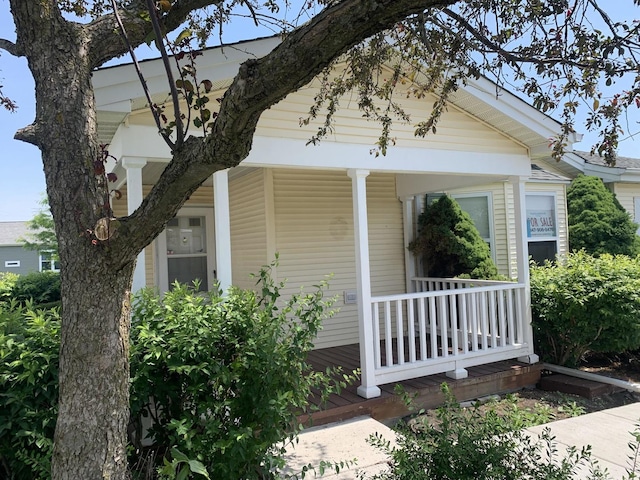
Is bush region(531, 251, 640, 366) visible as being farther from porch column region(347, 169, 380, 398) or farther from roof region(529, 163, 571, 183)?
roof region(529, 163, 571, 183)

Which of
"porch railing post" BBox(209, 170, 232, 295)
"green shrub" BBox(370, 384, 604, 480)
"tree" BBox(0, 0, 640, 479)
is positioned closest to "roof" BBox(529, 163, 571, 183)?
"porch railing post" BBox(209, 170, 232, 295)

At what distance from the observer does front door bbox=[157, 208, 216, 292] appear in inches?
292

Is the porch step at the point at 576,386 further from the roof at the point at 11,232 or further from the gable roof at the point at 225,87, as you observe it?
Result: the roof at the point at 11,232

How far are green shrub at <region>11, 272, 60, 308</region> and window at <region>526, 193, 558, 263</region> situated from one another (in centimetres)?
931

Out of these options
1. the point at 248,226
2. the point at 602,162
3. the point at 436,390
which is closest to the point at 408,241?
the point at 248,226

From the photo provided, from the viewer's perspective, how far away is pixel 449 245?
7500mm

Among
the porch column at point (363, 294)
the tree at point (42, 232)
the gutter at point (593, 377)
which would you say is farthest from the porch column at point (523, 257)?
the tree at point (42, 232)

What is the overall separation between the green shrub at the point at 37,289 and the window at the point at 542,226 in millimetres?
9310

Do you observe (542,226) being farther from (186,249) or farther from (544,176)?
(186,249)

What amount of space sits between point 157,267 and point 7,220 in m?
31.9

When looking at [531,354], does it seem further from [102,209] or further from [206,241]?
[102,209]

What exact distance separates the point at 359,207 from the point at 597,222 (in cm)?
740

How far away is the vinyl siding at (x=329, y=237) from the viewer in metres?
6.77

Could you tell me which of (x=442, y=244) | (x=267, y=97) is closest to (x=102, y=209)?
(x=267, y=97)
